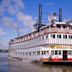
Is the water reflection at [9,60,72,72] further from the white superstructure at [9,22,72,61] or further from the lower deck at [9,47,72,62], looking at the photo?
the white superstructure at [9,22,72,61]

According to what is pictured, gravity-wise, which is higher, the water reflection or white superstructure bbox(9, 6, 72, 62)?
white superstructure bbox(9, 6, 72, 62)

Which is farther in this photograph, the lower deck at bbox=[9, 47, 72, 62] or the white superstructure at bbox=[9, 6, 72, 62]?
the lower deck at bbox=[9, 47, 72, 62]

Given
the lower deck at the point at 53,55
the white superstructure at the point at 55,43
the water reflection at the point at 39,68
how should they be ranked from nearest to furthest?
the water reflection at the point at 39,68, the white superstructure at the point at 55,43, the lower deck at the point at 53,55

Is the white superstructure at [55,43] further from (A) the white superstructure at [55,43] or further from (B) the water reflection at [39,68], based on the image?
(B) the water reflection at [39,68]

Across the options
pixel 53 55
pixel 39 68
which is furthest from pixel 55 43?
pixel 39 68

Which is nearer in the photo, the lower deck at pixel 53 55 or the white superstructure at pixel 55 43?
the white superstructure at pixel 55 43

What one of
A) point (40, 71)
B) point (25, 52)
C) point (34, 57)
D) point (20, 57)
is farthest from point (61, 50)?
point (20, 57)

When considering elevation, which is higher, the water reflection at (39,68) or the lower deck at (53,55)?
the lower deck at (53,55)

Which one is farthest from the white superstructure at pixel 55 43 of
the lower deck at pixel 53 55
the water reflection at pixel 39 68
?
the water reflection at pixel 39 68

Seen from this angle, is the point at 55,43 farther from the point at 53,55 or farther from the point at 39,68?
the point at 39,68

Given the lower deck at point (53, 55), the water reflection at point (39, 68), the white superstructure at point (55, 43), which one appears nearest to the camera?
Answer: the water reflection at point (39, 68)

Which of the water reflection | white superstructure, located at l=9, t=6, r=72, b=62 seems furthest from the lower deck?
the water reflection

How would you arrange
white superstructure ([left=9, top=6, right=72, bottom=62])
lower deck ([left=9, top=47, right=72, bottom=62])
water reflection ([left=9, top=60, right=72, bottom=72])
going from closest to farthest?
water reflection ([left=9, top=60, right=72, bottom=72]), white superstructure ([left=9, top=6, right=72, bottom=62]), lower deck ([left=9, top=47, right=72, bottom=62])

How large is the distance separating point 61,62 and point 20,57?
25409 mm
